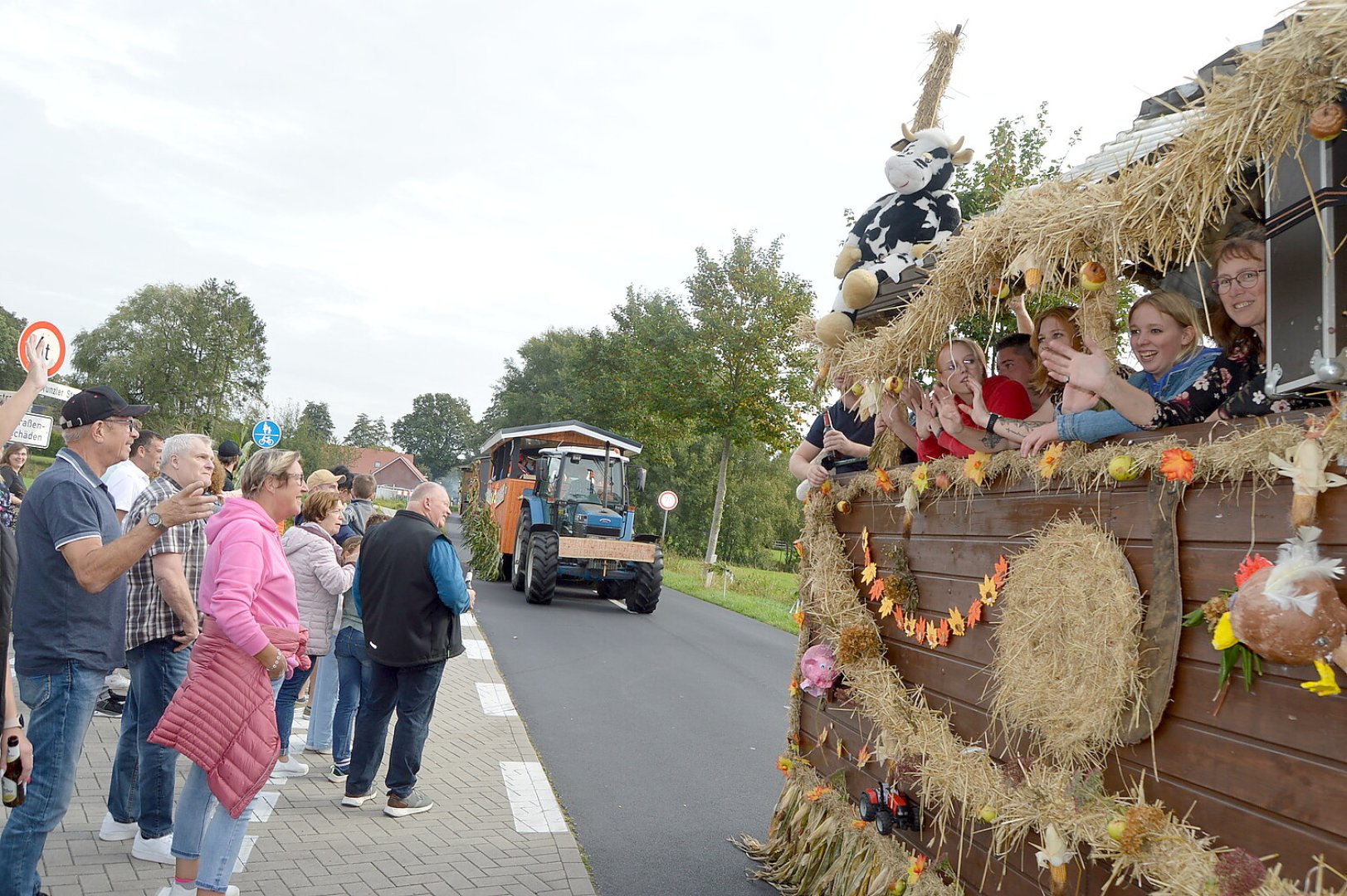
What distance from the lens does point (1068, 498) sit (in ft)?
9.53

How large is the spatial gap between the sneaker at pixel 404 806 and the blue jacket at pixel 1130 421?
Result: 4.19m

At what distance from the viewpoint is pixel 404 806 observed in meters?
5.25

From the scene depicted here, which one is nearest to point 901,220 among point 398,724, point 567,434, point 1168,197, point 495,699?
point 1168,197

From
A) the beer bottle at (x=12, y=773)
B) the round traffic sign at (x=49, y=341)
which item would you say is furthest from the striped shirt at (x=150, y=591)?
the round traffic sign at (x=49, y=341)

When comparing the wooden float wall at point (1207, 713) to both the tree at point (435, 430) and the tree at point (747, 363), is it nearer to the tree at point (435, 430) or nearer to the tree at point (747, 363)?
the tree at point (747, 363)

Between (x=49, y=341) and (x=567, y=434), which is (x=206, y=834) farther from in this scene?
(x=567, y=434)

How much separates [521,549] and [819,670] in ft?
46.1

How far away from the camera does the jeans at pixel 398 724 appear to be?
17.3 ft

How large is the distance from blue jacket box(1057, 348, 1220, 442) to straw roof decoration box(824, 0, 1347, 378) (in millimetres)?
249

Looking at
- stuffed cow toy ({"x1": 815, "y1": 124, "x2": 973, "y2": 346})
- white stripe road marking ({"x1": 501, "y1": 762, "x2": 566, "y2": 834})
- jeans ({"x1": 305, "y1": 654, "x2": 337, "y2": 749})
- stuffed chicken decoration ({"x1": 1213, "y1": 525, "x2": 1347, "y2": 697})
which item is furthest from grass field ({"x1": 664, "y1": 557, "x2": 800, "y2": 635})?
stuffed chicken decoration ({"x1": 1213, "y1": 525, "x2": 1347, "y2": 697})

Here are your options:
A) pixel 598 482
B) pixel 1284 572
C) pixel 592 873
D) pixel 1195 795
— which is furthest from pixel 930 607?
pixel 598 482

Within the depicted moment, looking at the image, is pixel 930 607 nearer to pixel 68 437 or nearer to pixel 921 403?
pixel 921 403

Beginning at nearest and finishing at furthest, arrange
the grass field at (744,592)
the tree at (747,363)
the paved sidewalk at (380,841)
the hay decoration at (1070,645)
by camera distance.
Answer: the hay decoration at (1070,645), the paved sidewalk at (380,841), the grass field at (744,592), the tree at (747,363)

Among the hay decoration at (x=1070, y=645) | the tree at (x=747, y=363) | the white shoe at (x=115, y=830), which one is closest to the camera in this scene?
the hay decoration at (x=1070, y=645)
